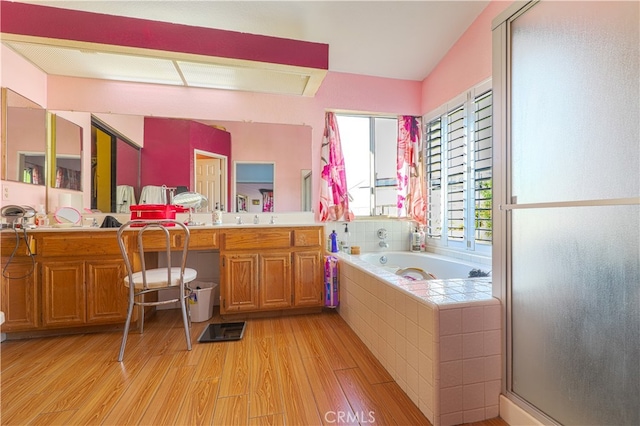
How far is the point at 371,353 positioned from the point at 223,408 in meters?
0.92

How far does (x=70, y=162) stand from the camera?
243 centimetres

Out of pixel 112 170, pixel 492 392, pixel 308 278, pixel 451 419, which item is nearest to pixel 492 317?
pixel 492 392

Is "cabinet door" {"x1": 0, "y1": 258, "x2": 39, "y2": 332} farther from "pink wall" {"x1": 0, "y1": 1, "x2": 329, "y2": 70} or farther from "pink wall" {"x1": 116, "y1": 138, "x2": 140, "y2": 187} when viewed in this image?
"pink wall" {"x1": 0, "y1": 1, "x2": 329, "y2": 70}

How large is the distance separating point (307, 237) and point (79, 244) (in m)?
1.71

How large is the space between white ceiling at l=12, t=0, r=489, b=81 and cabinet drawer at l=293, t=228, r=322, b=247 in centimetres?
173

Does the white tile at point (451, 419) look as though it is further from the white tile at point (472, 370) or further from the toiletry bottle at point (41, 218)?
the toiletry bottle at point (41, 218)

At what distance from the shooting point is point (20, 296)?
6.34ft

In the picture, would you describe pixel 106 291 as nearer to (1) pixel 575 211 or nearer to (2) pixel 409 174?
(1) pixel 575 211

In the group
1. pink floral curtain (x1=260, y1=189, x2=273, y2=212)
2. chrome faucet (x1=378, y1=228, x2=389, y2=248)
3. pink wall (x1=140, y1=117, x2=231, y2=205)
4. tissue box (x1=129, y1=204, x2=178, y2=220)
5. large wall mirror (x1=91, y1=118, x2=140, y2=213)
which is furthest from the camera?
chrome faucet (x1=378, y1=228, x2=389, y2=248)

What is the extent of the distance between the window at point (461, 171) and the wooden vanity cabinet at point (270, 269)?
4.43 feet

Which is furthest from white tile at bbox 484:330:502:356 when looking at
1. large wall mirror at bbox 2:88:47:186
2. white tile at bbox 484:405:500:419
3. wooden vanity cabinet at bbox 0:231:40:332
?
large wall mirror at bbox 2:88:47:186

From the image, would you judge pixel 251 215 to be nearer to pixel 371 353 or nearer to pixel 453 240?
pixel 371 353

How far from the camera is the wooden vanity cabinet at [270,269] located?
227cm

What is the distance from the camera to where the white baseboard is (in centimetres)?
109
